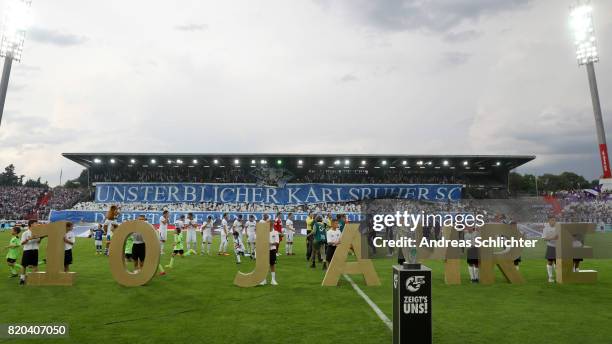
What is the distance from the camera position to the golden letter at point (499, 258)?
42.1ft

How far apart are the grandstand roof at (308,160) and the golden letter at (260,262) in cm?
3788

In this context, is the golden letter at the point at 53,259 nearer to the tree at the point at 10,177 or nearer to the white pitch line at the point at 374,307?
the white pitch line at the point at 374,307

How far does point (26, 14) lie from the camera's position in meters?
26.2

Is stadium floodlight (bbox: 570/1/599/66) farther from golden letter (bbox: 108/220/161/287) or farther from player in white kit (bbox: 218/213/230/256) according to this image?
golden letter (bbox: 108/220/161/287)

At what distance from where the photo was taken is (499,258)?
42.6 ft

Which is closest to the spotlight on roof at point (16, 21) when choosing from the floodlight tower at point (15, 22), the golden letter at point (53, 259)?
the floodlight tower at point (15, 22)

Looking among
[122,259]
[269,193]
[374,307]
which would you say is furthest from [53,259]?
[269,193]

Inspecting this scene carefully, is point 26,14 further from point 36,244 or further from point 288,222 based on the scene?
point 288,222

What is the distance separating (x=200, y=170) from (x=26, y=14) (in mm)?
30966

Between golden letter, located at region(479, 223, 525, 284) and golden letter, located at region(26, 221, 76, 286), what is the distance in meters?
13.1

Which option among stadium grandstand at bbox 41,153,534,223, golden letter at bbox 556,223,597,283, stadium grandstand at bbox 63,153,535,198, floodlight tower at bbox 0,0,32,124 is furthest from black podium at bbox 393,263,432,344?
stadium grandstand at bbox 63,153,535,198

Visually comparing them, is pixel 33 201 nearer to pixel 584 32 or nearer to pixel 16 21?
pixel 16 21

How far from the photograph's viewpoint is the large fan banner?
51812 millimetres

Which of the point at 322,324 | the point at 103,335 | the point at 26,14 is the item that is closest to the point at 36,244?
the point at 103,335
